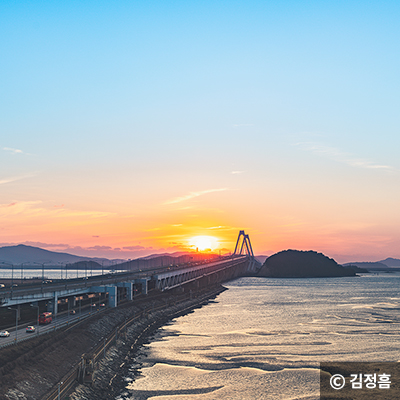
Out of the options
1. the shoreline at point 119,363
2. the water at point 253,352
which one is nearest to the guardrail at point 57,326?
the shoreline at point 119,363

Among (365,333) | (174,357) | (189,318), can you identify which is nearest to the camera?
(174,357)

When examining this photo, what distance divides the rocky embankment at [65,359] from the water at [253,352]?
2.65 metres

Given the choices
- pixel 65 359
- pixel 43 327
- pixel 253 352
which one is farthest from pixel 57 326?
pixel 253 352

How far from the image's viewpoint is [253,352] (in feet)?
210

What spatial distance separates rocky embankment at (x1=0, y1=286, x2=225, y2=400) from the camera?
38.0m

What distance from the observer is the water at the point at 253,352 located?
46844 mm

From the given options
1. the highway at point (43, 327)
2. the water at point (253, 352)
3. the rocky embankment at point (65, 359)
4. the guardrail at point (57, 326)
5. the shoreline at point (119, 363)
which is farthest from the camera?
the highway at point (43, 327)

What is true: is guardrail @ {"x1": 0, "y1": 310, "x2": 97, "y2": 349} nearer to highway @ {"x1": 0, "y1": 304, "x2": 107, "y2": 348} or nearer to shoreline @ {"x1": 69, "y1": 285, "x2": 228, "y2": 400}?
highway @ {"x1": 0, "y1": 304, "x2": 107, "y2": 348}

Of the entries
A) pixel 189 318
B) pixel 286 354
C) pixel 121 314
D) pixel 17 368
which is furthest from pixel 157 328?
pixel 17 368

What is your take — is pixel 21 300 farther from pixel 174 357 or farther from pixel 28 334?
pixel 174 357

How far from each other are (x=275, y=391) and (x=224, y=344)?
24.9m

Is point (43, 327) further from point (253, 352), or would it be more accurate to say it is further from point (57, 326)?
point (253, 352)

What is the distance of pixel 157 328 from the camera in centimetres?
8644

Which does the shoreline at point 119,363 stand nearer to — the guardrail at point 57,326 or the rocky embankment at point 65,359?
the rocky embankment at point 65,359
